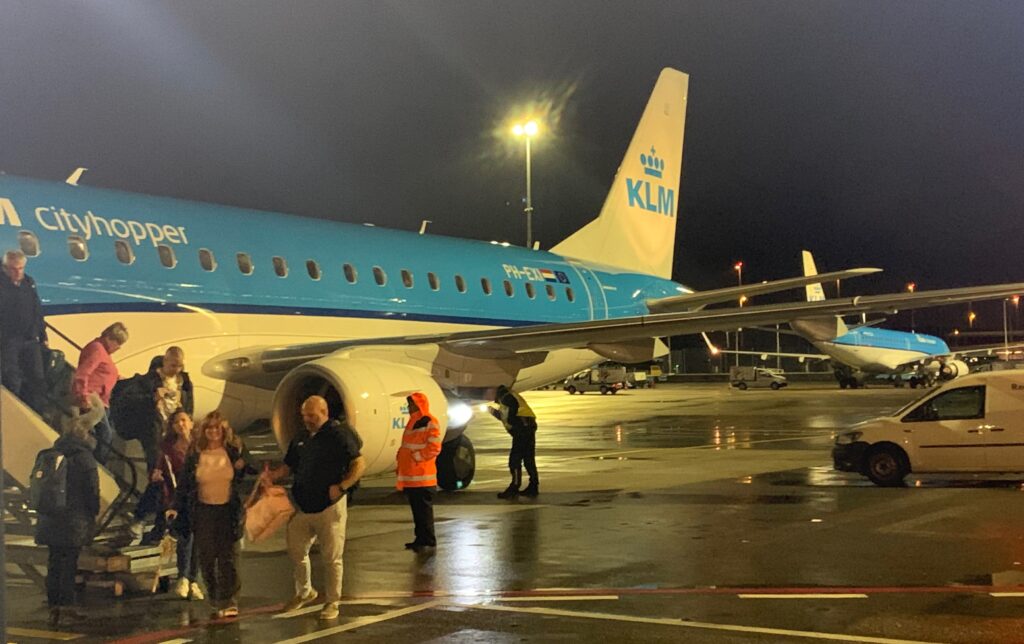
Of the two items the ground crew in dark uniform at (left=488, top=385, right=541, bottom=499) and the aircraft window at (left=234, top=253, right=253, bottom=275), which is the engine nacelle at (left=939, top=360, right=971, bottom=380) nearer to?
the ground crew in dark uniform at (left=488, top=385, right=541, bottom=499)

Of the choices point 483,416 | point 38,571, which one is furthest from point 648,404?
point 38,571

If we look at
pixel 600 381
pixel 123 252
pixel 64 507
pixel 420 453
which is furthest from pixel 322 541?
pixel 600 381

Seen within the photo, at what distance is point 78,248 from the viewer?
11750 mm

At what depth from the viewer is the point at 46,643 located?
22.9 feet

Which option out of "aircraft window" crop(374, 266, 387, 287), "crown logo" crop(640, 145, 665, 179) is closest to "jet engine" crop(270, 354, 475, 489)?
"aircraft window" crop(374, 266, 387, 287)

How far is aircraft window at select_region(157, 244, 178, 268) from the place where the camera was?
497 inches

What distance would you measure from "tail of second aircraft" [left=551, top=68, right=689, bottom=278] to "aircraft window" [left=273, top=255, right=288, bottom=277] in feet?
29.5

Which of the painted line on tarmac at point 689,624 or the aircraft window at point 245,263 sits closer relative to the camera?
the painted line on tarmac at point 689,624

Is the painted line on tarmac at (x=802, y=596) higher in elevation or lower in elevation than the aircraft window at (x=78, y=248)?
lower

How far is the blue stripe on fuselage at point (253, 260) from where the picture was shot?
1160 cm

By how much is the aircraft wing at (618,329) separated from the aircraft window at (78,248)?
2.39 meters

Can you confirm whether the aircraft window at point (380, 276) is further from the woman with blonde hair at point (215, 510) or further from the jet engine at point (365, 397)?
the woman with blonde hair at point (215, 510)

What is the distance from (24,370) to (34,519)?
55.7 inches

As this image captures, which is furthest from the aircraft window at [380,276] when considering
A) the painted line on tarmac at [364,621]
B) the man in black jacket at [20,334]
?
the painted line on tarmac at [364,621]
